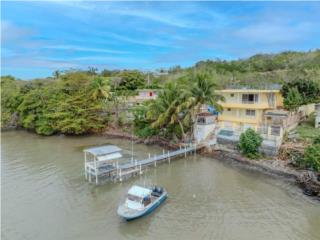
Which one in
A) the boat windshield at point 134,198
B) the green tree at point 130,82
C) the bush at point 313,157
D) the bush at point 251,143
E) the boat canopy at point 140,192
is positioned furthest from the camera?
the green tree at point 130,82

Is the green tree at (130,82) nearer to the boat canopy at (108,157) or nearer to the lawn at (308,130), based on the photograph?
the lawn at (308,130)

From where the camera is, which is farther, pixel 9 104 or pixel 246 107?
pixel 9 104

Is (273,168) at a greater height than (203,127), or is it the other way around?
(203,127)

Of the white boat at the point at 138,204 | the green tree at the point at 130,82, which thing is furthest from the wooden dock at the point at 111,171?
the green tree at the point at 130,82

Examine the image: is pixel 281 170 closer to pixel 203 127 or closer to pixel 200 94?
pixel 203 127

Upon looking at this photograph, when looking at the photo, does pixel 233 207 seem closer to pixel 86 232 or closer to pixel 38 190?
pixel 86 232

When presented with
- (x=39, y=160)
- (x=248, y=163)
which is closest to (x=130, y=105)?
(x=39, y=160)

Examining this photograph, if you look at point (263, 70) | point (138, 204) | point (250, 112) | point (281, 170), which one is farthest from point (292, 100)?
point (263, 70)
